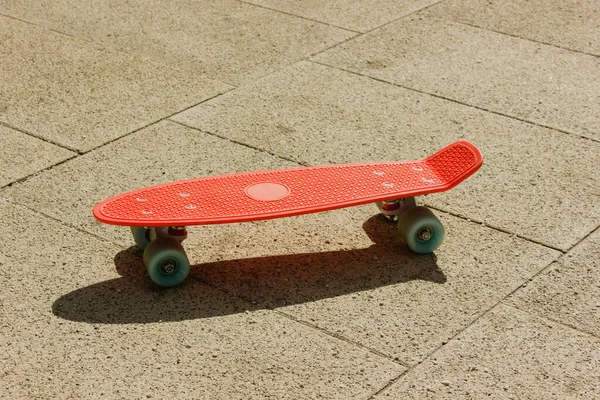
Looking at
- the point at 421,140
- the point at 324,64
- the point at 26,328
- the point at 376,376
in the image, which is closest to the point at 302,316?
the point at 376,376

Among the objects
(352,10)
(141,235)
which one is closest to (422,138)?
(141,235)

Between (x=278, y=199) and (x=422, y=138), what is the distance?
1.57m

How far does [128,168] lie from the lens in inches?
205

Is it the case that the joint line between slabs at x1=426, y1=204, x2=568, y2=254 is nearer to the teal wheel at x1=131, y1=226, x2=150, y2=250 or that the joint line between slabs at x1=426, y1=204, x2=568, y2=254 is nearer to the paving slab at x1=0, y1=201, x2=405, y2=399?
the paving slab at x1=0, y1=201, x2=405, y2=399

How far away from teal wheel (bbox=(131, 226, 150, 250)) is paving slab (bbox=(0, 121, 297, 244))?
0.18 metres

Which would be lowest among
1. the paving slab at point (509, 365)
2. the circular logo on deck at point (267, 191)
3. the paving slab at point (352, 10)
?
the paving slab at point (509, 365)

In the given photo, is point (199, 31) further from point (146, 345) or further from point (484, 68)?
point (146, 345)

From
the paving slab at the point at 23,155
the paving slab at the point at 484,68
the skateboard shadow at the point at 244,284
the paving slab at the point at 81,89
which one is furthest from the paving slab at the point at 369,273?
the paving slab at the point at 484,68

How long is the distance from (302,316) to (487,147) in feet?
6.59

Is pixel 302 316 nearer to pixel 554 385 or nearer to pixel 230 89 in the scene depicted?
pixel 554 385

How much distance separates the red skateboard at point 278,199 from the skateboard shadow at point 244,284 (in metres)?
0.10

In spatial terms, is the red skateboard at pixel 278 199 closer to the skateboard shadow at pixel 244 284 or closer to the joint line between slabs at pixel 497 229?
the skateboard shadow at pixel 244 284

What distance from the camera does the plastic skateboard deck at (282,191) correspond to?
420 cm

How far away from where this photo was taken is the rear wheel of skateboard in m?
4.40
